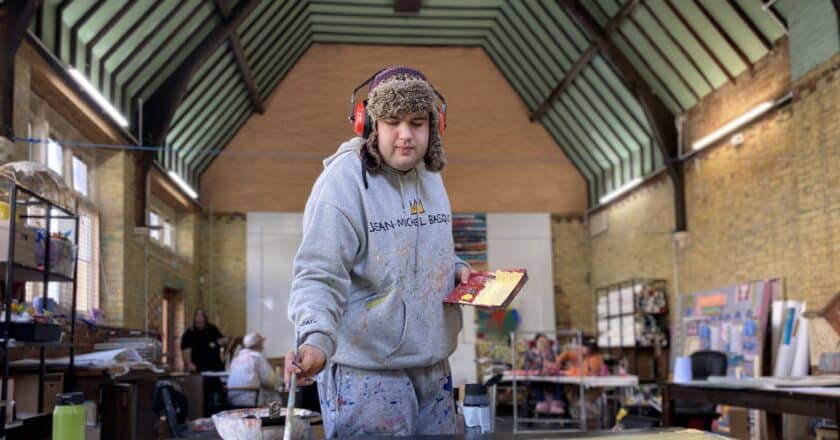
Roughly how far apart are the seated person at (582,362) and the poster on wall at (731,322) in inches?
57.5

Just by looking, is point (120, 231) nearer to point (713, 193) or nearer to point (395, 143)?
point (713, 193)

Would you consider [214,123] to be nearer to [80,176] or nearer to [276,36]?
[276,36]

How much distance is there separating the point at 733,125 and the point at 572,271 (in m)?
6.55

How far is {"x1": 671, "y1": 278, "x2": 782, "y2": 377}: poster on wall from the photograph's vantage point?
32.7ft

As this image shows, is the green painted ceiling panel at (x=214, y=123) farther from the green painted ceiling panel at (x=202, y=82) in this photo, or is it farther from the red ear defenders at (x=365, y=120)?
the red ear defenders at (x=365, y=120)

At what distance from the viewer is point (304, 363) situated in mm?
1632

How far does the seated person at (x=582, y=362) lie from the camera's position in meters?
10.7

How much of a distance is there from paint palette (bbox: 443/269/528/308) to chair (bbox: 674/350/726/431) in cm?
524

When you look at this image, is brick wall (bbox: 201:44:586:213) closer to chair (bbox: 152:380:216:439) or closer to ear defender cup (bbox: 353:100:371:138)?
chair (bbox: 152:380:216:439)

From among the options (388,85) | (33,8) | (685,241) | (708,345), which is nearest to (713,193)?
(685,241)

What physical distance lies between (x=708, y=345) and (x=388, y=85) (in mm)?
10275

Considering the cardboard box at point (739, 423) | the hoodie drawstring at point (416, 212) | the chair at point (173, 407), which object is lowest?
the cardboard box at point (739, 423)

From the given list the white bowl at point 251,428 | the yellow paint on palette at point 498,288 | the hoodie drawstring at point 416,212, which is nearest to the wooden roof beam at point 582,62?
the hoodie drawstring at point 416,212

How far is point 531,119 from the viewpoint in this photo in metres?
16.9
